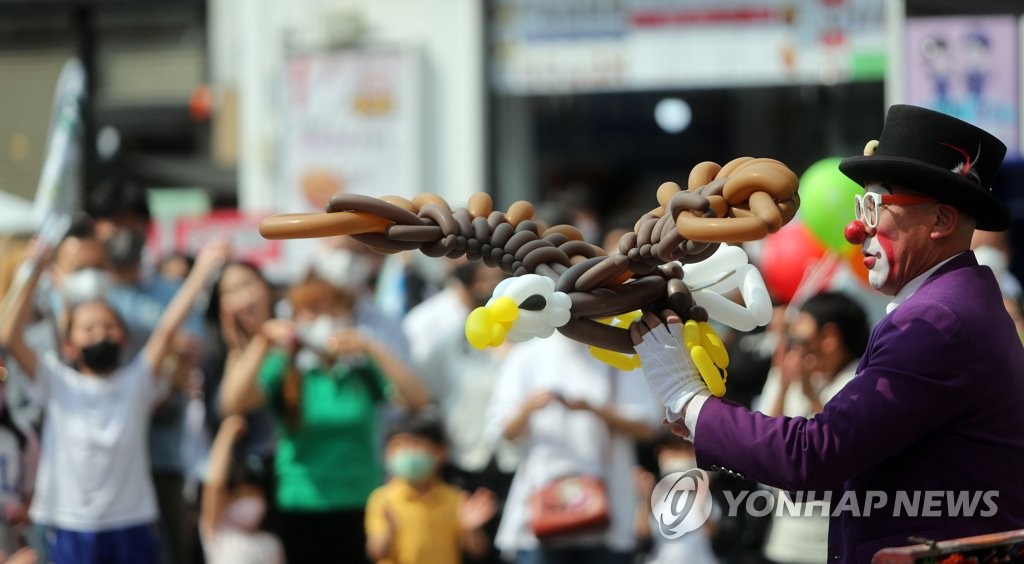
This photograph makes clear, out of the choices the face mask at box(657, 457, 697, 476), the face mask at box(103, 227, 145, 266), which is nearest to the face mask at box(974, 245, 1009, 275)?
the face mask at box(657, 457, 697, 476)

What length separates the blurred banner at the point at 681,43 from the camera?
10773 millimetres

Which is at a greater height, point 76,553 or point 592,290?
point 592,290

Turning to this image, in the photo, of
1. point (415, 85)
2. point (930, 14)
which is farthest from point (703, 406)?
point (415, 85)

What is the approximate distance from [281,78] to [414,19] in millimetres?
1077

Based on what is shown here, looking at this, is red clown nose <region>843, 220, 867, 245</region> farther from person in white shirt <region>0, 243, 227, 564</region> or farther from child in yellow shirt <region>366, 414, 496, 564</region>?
person in white shirt <region>0, 243, 227, 564</region>

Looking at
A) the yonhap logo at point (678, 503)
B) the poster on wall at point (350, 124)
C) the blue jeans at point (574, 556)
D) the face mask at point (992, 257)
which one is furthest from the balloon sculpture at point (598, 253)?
the poster on wall at point (350, 124)

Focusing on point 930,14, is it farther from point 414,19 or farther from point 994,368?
point 994,368

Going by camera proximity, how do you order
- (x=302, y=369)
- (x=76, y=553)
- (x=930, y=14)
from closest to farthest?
(x=76, y=553), (x=302, y=369), (x=930, y=14)

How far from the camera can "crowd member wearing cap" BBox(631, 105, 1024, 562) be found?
310cm

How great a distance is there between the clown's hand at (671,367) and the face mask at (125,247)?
15.1 feet

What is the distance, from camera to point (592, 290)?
10.8ft

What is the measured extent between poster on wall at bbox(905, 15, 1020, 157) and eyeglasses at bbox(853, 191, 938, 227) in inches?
208

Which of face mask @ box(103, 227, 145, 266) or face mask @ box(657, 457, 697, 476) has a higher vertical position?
face mask @ box(103, 227, 145, 266)

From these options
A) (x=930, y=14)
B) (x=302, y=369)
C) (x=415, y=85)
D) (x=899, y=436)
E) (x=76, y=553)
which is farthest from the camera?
(x=415, y=85)
